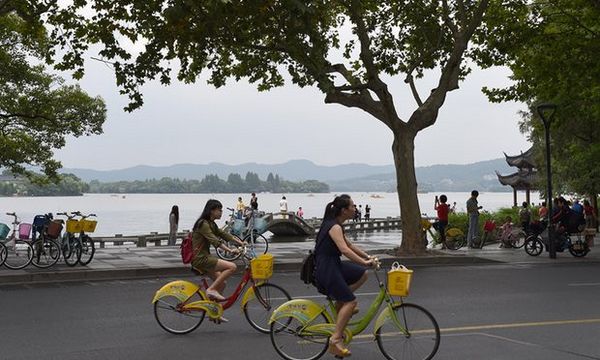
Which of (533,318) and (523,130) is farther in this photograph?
(523,130)

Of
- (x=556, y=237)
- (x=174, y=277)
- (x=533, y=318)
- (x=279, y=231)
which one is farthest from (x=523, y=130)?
(x=533, y=318)

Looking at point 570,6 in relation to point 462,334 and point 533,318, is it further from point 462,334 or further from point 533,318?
point 462,334

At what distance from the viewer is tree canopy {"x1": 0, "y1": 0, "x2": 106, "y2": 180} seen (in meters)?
25.3

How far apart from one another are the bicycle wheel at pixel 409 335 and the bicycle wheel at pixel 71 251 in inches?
467

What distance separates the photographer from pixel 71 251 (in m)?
17.4

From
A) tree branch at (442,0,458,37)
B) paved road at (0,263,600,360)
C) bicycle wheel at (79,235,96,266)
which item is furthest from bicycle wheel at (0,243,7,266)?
tree branch at (442,0,458,37)

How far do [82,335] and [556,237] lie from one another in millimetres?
16787

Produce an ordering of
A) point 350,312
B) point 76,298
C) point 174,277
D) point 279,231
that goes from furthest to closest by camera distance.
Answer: point 279,231
point 174,277
point 76,298
point 350,312

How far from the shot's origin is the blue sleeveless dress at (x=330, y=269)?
280 inches

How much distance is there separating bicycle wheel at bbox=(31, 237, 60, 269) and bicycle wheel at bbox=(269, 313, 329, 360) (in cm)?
1105

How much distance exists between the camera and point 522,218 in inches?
1137

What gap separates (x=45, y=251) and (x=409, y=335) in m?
12.3

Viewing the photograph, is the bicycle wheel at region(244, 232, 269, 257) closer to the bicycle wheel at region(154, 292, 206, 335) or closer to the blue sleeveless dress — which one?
the bicycle wheel at region(154, 292, 206, 335)

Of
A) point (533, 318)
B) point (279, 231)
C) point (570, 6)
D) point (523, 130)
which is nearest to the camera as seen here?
point (533, 318)
